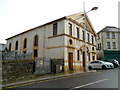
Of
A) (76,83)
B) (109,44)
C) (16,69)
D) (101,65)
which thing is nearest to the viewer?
(76,83)

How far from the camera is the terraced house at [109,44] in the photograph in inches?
1330

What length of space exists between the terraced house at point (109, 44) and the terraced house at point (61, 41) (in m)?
10.8

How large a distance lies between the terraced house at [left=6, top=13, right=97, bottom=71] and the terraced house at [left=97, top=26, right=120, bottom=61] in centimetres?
1076

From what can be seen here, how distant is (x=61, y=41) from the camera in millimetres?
17859

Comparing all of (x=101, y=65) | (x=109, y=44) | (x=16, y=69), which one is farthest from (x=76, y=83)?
(x=109, y=44)

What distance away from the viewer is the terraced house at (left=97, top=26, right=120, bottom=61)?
33.8 m

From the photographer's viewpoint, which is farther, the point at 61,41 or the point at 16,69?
the point at 61,41

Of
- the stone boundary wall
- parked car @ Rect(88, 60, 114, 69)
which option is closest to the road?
the stone boundary wall

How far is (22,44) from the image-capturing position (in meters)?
26.6

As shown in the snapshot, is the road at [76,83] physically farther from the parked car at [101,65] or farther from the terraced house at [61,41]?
the parked car at [101,65]

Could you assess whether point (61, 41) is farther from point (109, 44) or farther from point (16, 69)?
point (109, 44)

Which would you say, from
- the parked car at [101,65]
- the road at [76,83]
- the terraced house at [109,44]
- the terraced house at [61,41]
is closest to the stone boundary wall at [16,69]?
the road at [76,83]

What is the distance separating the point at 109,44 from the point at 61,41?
23.3 m

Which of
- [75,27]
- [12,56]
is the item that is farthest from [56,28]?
[12,56]
